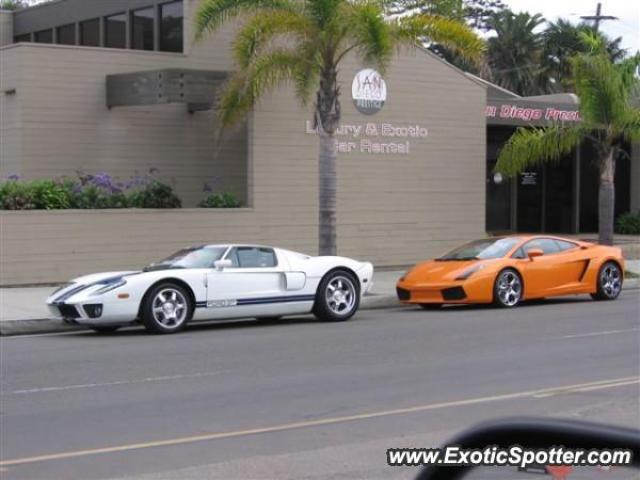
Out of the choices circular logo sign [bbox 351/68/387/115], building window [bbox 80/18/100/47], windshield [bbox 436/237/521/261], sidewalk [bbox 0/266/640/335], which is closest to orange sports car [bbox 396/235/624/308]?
windshield [bbox 436/237/521/261]

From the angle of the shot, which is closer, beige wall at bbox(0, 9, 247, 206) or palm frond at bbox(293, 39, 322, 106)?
palm frond at bbox(293, 39, 322, 106)

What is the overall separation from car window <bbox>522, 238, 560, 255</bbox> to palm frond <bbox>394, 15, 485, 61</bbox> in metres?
3.97

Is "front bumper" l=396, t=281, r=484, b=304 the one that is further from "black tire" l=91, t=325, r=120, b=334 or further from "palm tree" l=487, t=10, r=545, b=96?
"palm tree" l=487, t=10, r=545, b=96

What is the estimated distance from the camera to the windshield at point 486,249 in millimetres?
18125

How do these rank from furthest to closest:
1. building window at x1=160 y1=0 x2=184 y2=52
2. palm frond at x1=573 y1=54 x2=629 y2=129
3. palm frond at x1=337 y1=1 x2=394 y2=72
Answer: building window at x1=160 y1=0 x2=184 y2=52 → palm frond at x1=573 y1=54 x2=629 y2=129 → palm frond at x1=337 y1=1 x2=394 y2=72

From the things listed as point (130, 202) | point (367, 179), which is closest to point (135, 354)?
point (130, 202)

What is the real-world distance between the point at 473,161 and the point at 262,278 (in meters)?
13.2

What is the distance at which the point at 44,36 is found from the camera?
31844 mm

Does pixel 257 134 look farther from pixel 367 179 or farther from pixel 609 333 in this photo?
pixel 609 333

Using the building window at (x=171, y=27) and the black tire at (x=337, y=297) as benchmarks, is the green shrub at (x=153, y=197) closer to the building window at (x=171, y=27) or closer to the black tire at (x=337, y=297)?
the building window at (x=171, y=27)

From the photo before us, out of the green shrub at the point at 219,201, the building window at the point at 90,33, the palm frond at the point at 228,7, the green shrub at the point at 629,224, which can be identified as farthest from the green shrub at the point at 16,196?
the green shrub at the point at 629,224

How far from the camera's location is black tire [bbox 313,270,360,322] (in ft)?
52.7

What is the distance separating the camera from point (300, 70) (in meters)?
20.9

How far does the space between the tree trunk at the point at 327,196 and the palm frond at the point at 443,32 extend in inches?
95.5
